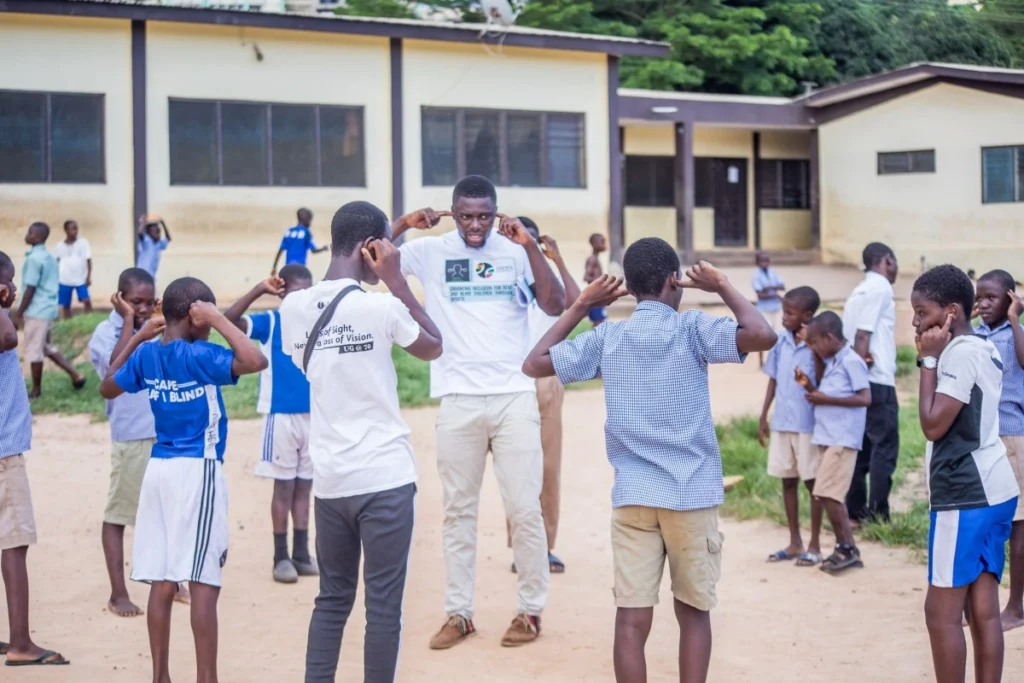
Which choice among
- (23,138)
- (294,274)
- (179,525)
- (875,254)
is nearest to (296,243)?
(23,138)

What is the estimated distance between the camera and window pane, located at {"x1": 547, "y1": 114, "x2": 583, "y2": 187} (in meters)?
19.2

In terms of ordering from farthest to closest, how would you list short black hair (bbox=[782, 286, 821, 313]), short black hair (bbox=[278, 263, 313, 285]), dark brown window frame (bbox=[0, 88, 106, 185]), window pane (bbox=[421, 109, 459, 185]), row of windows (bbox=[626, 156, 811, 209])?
row of windows (bbox=[626, 156, 811, 209]) → window pane (bbox=[421, 109, 459, 185]) → dark brown window frame (bbox=[0, 88, 106, 185]) → short black hair (bbox=[782, 286, 821, 313]) → short black hair (bbox=[278, 263, 313, 285])

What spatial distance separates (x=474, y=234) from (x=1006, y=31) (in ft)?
20.8

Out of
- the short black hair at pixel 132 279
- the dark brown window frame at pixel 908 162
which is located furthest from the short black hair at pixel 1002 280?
the dark brown window frame at pixel 908 162

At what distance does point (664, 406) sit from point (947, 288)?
3.99ft

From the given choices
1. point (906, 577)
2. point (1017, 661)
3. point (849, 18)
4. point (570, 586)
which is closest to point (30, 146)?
point (570, 586)

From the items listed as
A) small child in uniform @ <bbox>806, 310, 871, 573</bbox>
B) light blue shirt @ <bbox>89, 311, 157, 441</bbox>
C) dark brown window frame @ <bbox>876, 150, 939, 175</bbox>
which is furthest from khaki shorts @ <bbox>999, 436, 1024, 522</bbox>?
dark brown window frame @ <bbox>876, 150, 939, 175</bbox>

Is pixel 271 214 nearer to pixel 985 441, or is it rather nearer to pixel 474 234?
pixel 474 234

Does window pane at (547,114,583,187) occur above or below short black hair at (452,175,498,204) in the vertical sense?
above

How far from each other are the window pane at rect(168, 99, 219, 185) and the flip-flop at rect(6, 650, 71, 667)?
12386 millimetres

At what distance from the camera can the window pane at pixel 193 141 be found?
16.8 m

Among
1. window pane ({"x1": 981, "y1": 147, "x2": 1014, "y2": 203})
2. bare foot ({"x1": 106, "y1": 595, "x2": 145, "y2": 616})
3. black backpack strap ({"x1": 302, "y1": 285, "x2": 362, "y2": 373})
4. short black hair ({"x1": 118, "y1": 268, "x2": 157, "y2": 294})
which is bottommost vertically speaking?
bare foot ({"x1": 106, "y1": 595, "x2": 145, "y2": 616})

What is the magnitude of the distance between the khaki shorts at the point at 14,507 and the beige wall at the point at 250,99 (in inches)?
460

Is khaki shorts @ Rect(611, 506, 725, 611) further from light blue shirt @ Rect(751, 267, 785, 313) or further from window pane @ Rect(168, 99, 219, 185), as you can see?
window pane @ Rect(168, 99, 219, 185)
